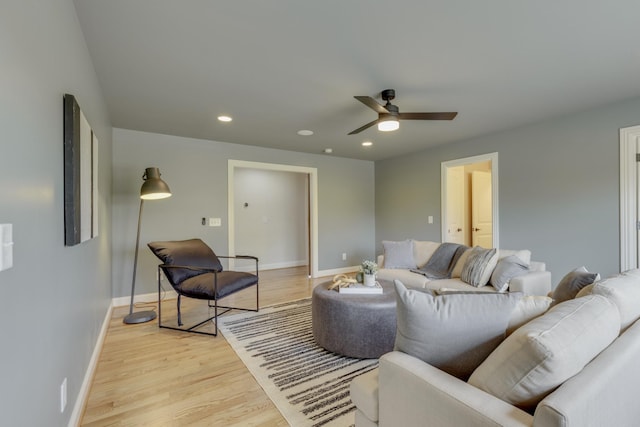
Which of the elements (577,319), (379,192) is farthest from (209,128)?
(577,319)

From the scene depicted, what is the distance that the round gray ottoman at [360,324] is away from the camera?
2299mm

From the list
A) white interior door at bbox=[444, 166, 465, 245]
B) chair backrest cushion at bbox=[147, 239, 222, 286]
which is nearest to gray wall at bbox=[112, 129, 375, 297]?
chair backrest cushion at bbox=[147, 239, 222, 286]

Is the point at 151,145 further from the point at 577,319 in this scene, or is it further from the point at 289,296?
the point at 577,319

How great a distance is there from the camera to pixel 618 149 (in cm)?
310

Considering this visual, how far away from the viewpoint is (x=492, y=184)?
4234 mm

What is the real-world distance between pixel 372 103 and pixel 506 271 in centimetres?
202

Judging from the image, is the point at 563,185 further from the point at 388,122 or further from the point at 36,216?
the point at 36,216

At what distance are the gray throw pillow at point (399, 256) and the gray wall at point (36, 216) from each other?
10.5 feet

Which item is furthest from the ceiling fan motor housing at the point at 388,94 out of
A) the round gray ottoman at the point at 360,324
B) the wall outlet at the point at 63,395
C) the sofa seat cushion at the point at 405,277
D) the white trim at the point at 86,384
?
the white trim at the point at 86,384

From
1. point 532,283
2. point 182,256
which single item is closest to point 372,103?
point 532,283

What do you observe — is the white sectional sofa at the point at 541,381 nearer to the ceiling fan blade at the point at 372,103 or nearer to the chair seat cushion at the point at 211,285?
the ceiling fan blade at the point at 372,103

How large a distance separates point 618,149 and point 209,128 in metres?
4.56

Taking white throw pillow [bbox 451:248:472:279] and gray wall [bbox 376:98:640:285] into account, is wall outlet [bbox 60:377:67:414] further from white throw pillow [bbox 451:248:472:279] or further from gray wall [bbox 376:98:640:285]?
gray wall [bbox 376:98:640:285]

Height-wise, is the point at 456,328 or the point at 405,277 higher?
the point at 456,328
